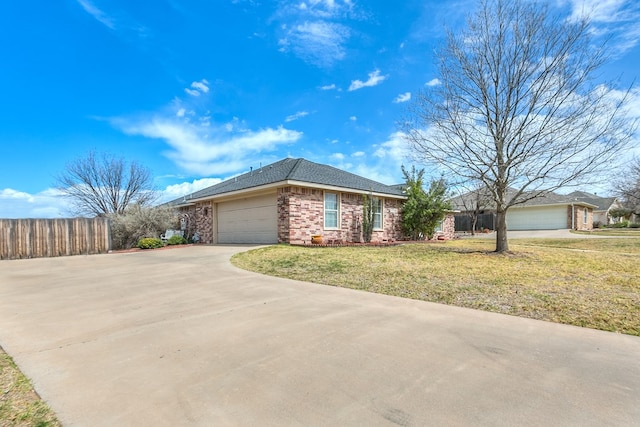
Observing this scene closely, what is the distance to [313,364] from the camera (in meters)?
3.02

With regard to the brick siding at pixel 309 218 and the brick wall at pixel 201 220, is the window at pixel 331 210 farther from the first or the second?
the brick wall at pixel 201 220

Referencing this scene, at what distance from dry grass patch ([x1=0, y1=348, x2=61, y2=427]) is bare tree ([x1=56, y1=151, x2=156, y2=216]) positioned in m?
22.7

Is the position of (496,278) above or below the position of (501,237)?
below

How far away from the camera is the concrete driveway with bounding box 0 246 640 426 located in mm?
2268

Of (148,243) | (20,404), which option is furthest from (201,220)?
(20,404)

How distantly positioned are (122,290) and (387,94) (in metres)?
12.0

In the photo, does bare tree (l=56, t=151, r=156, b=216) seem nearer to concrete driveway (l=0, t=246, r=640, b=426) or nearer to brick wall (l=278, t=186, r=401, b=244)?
brick wall (l=278, t=186, r=401, b=244)

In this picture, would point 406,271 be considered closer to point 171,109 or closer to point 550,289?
point 550,289

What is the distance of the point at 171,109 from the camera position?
14.8m

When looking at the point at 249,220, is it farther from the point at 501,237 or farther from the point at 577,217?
the point at 577,217

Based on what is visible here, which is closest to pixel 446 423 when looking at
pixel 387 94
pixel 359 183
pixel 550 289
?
pixel 550 289

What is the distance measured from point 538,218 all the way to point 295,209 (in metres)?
28.9

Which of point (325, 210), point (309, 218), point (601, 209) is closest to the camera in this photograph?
point (309, 218)

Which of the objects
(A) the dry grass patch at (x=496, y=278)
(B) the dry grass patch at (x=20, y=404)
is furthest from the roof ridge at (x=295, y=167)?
(B) the dry grass patch at (x=20, y=404)
